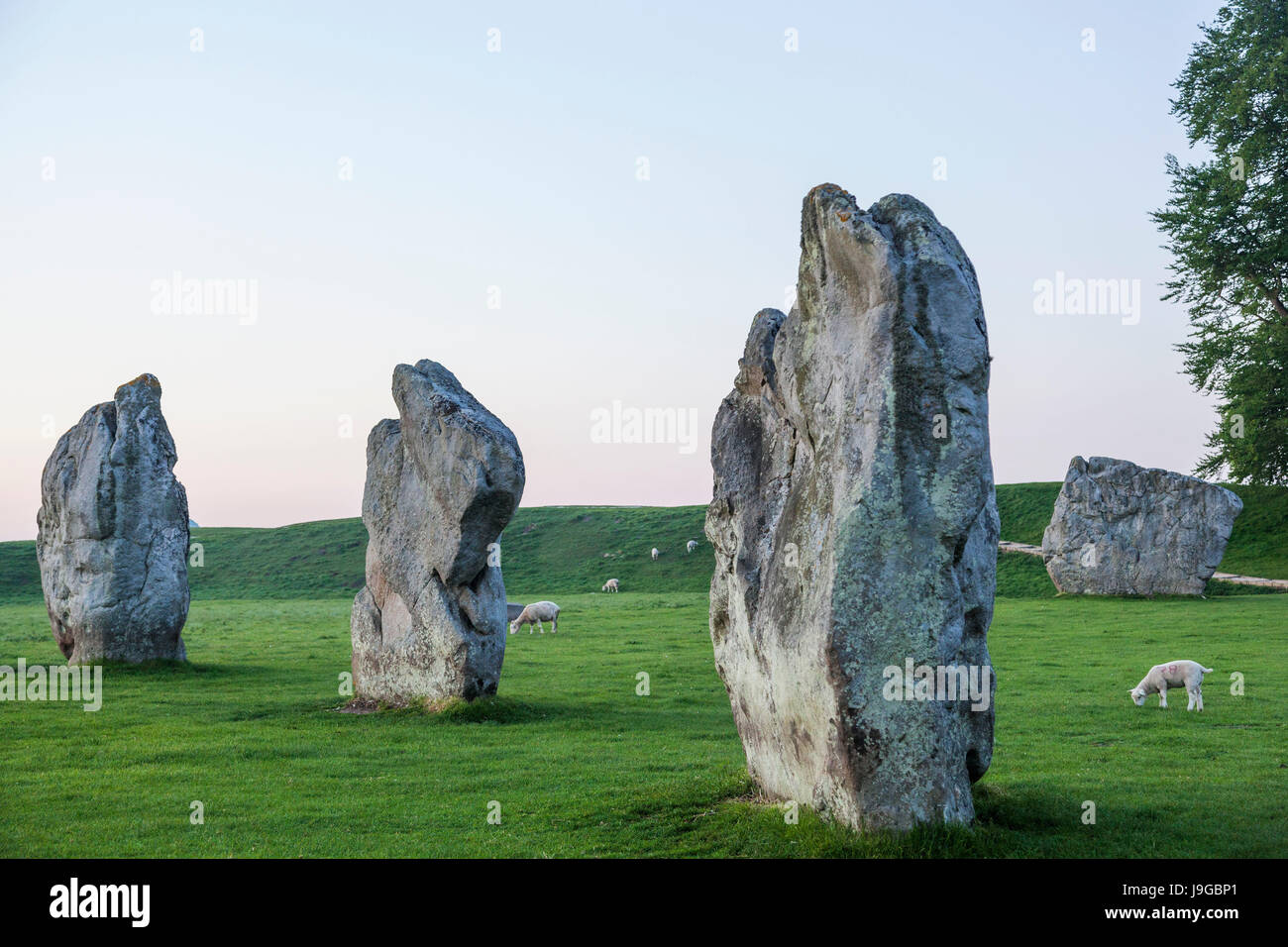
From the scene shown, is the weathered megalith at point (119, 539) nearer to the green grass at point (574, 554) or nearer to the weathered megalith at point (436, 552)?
the weathered megalith at point (436, 552)

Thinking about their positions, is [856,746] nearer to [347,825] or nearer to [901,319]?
[901,319]

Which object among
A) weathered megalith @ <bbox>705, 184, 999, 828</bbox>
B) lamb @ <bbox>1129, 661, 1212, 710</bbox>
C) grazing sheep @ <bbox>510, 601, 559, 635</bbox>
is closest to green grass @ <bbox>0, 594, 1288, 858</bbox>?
lamb @ <bbox>1129, 661, 1212, 710</bbox>

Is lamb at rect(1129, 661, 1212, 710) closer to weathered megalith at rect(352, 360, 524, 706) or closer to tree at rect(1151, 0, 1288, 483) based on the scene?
weathered megalith at rect(352, 360, 524, 706)

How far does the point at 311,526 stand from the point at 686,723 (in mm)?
60898

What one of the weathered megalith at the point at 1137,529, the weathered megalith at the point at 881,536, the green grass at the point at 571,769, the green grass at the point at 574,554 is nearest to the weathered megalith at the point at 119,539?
the green grass at the point at 571,769

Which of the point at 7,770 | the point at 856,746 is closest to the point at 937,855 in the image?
the point at 856,746

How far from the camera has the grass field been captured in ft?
33.6

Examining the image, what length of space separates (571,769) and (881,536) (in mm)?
6261

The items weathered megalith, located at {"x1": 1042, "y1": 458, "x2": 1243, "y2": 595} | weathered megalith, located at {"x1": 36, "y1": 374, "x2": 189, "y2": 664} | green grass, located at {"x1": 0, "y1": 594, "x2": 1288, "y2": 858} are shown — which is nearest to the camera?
green grass, located at {"x1": 0, "y1": 594, "x2": 1288, "y2": 858}

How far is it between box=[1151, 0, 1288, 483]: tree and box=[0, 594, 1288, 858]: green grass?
26871mm

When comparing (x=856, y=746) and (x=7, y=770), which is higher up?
(x=856, y=746)

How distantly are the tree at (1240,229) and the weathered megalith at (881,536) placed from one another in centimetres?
4326

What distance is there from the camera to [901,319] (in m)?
9.38

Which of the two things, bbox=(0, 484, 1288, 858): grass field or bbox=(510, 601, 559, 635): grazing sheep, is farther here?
bbox=(510, 601, 559, 635): grazing sheep
